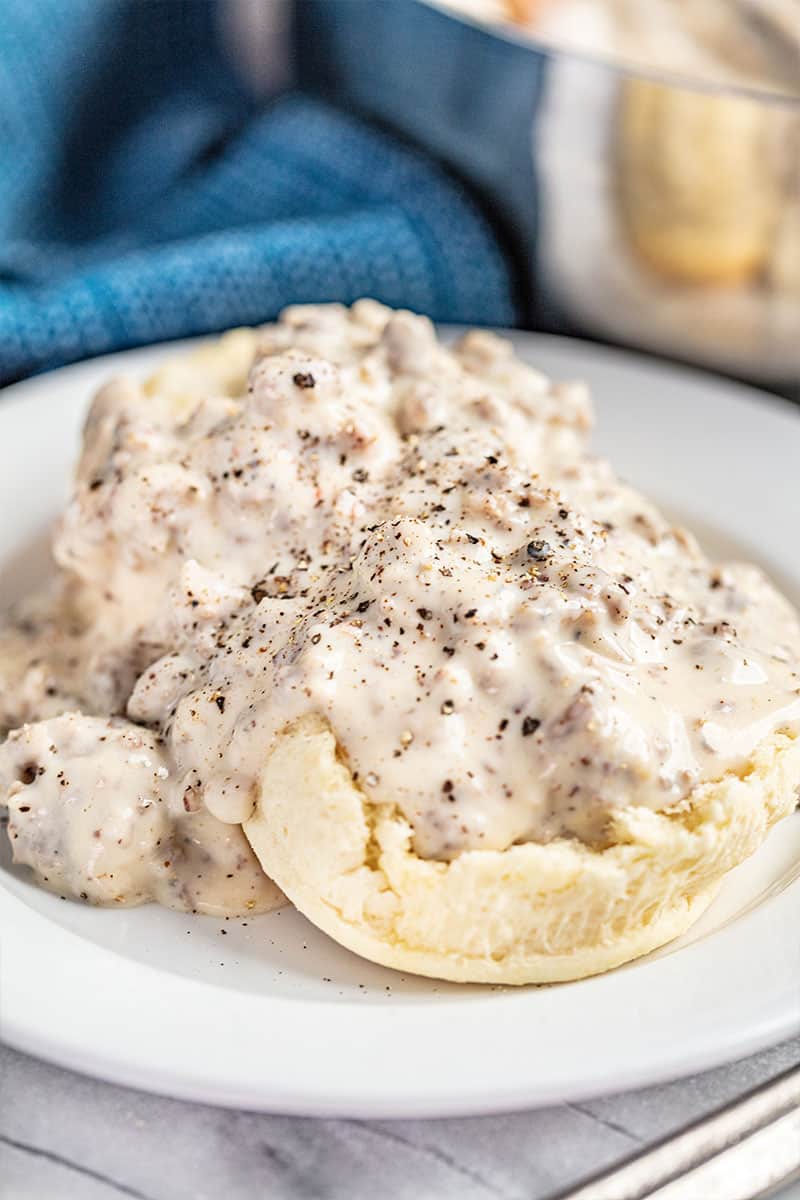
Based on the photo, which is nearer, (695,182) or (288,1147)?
(288,1147)

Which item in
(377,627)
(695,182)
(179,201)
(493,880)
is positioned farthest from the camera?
(179,201)

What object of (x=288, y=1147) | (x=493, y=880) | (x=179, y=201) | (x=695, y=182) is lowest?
(x=179, y=201)

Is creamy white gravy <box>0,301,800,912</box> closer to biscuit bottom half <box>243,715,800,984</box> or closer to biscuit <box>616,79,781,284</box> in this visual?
biscuit bottom half <box>243,715,800,984</box>

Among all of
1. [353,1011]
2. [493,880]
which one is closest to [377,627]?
[493,880]

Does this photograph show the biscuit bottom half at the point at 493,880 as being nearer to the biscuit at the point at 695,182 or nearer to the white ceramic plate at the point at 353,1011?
the white ceramic plate at the point at 353,1011

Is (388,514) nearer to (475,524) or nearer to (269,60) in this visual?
(475,524)

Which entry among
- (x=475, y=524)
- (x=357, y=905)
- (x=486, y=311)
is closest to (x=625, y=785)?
(x=357, y=905)

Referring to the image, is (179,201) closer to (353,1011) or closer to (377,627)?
(377,627)
